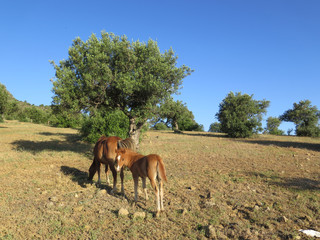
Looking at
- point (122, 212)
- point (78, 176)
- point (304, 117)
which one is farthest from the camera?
point (304, 117)

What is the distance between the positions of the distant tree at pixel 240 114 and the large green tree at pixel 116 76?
23602mm

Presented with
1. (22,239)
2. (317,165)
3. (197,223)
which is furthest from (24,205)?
(317,165)

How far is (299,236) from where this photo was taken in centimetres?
499

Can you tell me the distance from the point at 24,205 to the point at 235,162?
12.2m

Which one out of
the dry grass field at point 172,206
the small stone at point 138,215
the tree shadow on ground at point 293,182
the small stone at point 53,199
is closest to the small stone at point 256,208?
the dry grass field at point 172,206

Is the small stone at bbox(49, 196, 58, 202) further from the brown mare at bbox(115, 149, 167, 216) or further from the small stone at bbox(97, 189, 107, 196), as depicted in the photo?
the brown mare at bbox(115, 149, 167, 216)

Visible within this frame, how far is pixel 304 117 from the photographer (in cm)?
4578

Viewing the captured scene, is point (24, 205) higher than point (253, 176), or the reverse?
point (253, 176)

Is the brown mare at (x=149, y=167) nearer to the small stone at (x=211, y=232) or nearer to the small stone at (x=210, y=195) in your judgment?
the small stone at (x=211, y=232)

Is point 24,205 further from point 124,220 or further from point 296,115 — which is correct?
point 296,115

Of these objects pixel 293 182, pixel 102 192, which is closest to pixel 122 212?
pixel 102 192

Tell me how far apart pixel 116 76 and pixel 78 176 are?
6710 mm

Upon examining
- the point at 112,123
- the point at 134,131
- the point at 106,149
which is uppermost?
the point at 112,123

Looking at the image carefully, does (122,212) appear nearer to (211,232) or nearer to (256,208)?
(211,232)
